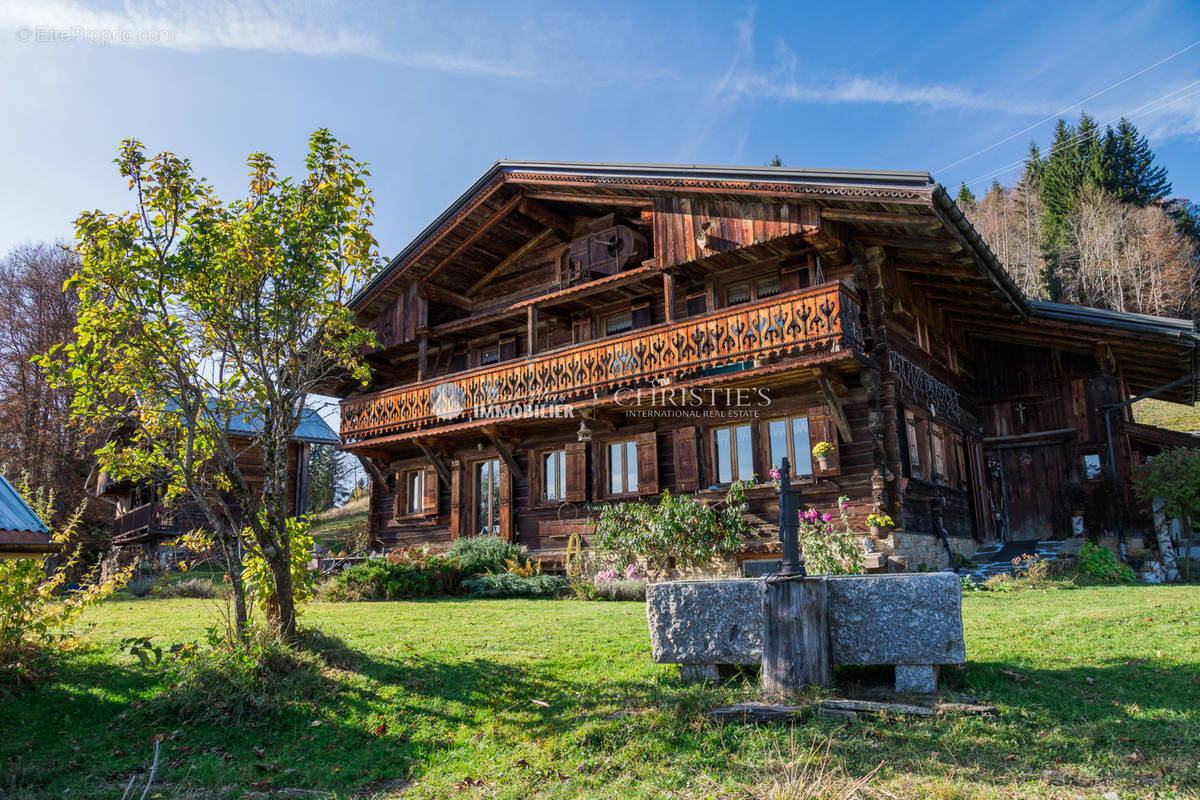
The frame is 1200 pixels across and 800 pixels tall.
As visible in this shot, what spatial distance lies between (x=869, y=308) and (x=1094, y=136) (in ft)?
134

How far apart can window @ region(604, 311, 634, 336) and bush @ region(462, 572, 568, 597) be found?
21.0 ft

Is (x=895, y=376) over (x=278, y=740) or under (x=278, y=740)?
over

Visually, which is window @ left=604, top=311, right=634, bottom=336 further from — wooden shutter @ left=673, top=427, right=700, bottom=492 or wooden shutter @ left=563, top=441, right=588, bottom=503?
wooden shutter @ left=673, top=427, right=700, bottom=492

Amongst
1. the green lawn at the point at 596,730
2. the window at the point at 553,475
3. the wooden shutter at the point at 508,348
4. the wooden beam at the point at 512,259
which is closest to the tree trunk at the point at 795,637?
the green lawn at the point at 596,730

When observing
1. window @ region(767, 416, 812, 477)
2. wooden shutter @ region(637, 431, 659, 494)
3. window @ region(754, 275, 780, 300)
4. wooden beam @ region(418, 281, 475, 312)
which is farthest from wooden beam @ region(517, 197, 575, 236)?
window @ region(767, 416, 812, 477)

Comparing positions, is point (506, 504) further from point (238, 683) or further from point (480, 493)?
point (238, 683)

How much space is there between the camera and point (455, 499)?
1917 cm

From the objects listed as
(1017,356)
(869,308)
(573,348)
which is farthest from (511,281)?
(1017,356)

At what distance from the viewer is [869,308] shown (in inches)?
572

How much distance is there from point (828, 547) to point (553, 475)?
7.78 m

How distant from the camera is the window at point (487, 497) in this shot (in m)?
18.8

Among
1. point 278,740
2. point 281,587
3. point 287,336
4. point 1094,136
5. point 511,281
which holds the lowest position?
point 278,740

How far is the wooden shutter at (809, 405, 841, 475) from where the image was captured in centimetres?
1354

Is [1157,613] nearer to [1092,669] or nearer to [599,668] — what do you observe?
[1092,669]
